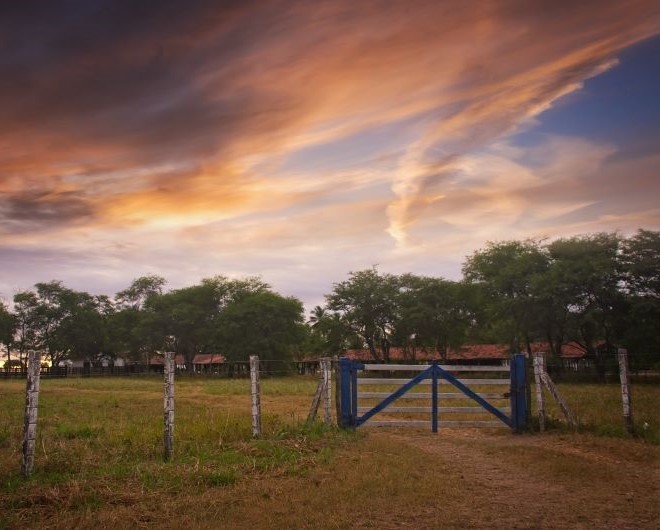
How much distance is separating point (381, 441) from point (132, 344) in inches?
3429

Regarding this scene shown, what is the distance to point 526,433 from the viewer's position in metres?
14.0

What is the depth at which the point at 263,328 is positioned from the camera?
71.9 meters

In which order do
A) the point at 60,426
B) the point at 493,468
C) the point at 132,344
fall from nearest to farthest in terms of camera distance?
the point at 493,468
the point at 60,426
the point at 132,344

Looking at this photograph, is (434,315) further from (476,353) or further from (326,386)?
(326,386)

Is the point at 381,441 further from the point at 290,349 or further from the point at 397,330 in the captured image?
the point at 290,349

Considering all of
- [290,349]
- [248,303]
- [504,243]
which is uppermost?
[504,243]

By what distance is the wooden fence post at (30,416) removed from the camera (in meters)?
8.86

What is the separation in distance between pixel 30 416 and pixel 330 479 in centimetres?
488

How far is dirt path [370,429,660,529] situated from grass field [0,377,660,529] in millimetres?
28

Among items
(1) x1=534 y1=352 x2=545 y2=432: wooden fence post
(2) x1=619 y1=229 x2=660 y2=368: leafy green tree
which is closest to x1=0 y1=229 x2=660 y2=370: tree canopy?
(2) x1=619 y1=229 x2=660 y2=368: leafy green tree

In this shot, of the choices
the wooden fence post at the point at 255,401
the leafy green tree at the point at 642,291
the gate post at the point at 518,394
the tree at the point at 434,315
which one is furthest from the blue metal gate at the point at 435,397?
the tree at the point at 434,315

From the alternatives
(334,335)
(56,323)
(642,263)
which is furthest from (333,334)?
(56,323)

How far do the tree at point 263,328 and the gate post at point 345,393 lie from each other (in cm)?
5646

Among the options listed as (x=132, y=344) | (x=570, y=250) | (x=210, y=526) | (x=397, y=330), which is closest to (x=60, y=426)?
(x=210, y=526)
